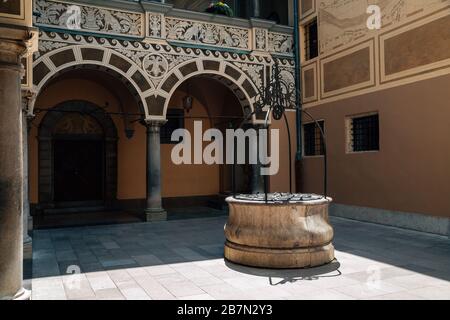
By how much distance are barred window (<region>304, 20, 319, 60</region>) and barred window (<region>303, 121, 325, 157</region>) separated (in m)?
2.20

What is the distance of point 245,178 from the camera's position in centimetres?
1462

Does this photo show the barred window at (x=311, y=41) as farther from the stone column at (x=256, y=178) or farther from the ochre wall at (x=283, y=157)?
the stone column at (x=256, y=178)

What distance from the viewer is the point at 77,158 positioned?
1356cm

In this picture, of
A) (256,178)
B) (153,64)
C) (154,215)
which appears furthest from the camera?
(256,178)

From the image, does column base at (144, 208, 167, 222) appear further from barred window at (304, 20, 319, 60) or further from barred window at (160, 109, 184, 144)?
barred window at (304, 20, 319, 60)

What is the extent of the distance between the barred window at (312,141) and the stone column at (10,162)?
9.62 m

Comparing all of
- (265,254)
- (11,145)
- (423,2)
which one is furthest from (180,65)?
(11,145)

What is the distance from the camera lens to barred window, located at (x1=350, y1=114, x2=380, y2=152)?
10352 millimetres

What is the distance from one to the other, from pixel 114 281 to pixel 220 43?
27.2ft

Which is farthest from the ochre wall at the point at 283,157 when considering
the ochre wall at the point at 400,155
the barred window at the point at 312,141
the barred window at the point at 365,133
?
the barred window at the point at 365,133

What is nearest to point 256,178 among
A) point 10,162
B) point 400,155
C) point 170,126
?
point 170,126

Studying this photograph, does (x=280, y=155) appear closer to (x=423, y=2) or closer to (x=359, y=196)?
(x=359, y=196)

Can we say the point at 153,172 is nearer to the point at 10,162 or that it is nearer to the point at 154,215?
the point at 154,215

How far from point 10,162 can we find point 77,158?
32.7 feet
